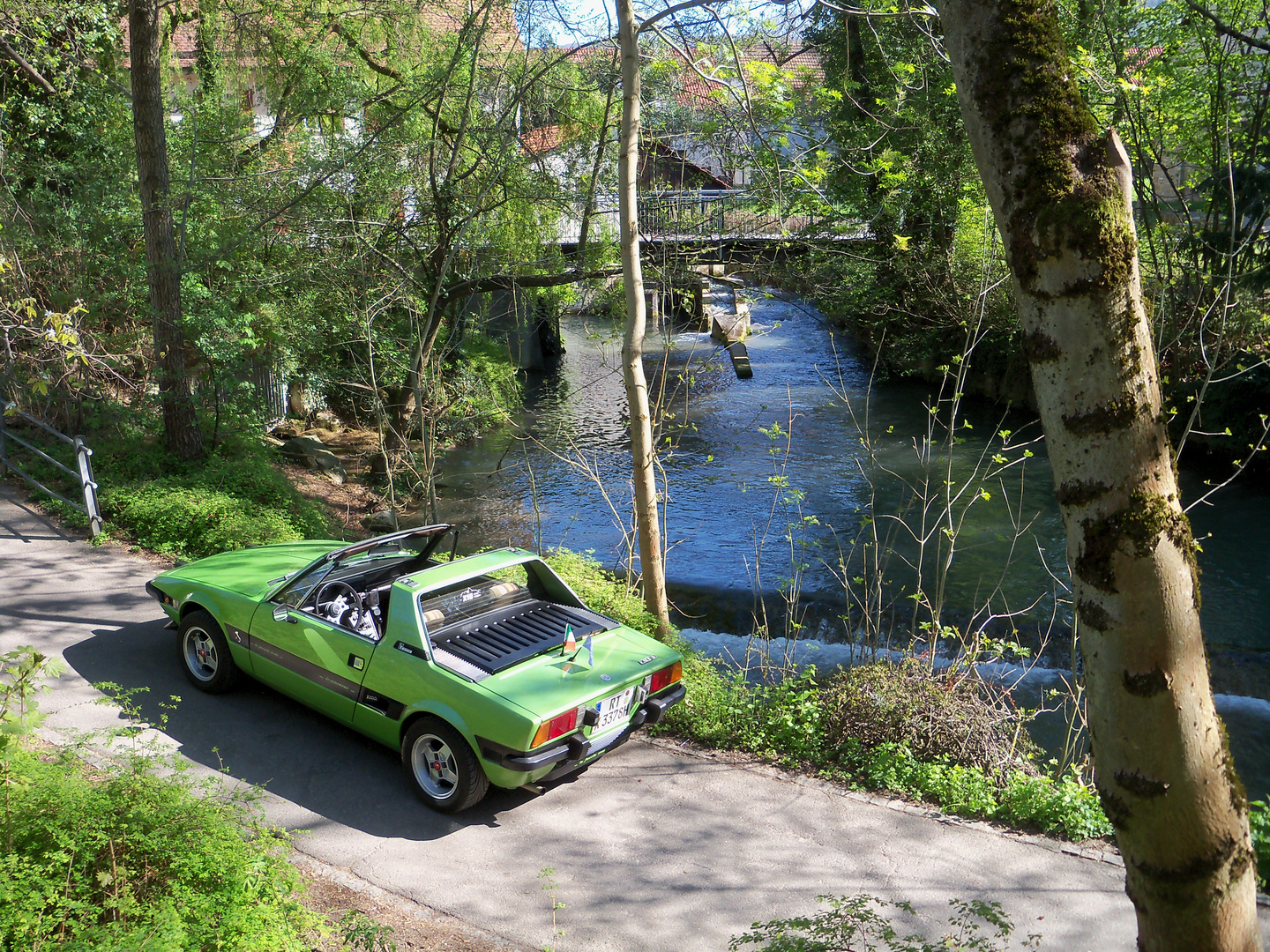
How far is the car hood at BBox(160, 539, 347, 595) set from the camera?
6852 mm

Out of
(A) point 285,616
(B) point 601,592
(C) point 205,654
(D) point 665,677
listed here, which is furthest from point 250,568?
(D) point 665,677

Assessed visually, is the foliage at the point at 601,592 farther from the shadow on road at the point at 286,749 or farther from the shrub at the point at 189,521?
the shrub at the point at 189,521

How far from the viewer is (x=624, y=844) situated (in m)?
5.23

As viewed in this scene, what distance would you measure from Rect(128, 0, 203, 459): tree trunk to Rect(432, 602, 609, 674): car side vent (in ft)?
28.0

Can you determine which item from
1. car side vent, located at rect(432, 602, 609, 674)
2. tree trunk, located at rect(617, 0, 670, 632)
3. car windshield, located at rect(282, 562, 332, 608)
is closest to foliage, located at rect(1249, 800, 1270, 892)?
car side vent, located at rect(432, 602, 609, 674)

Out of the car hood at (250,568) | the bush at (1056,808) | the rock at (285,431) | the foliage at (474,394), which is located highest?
the foliage at (474,394)

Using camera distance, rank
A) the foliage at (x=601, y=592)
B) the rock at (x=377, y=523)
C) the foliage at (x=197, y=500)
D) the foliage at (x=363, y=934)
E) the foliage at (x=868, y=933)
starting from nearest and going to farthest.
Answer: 1. the foliage at (x=868, y=933)
2. the foliage at (x=363, y=934)
3. the foliage at (x=601, y=592)
4. the foliage at (x=197, y=500)
5. the rock at (x=377, y=523)

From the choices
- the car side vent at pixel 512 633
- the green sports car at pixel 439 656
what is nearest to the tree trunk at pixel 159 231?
the green sports car at pixel 439 656

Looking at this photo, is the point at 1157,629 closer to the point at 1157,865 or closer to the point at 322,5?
the point at 1157,865

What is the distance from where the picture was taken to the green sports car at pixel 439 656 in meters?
5.27

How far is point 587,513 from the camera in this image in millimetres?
15023

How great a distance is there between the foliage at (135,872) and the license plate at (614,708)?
1855mm

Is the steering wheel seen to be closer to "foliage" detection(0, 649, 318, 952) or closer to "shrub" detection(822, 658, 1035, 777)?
"foliage" detection(0, 649, 318, 952)

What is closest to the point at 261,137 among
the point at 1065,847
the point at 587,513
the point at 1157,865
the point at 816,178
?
the point at 587,513
